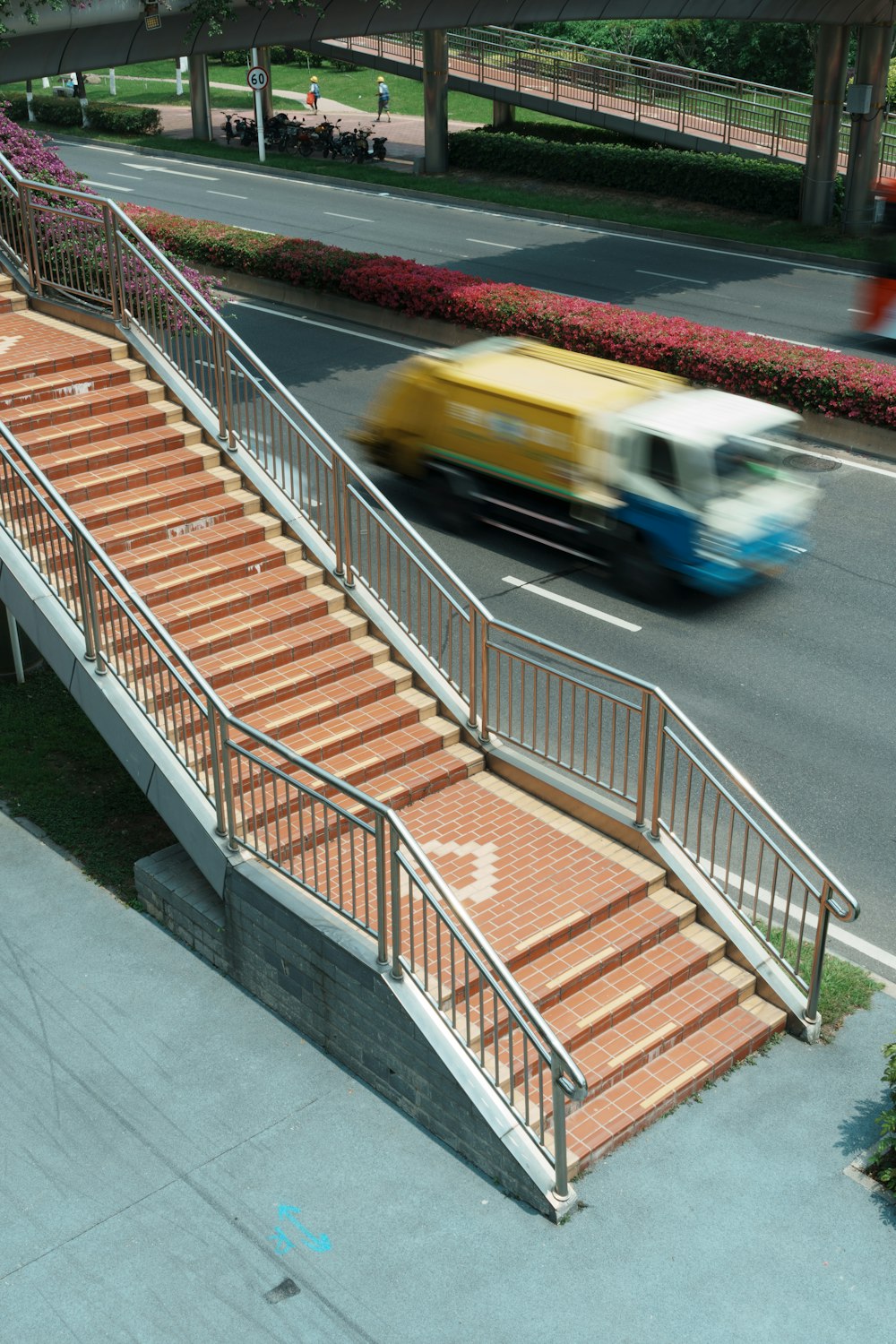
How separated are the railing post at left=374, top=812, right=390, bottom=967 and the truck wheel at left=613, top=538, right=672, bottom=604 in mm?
6557

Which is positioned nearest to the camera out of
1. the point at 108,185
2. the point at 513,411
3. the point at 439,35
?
the point at 513,411

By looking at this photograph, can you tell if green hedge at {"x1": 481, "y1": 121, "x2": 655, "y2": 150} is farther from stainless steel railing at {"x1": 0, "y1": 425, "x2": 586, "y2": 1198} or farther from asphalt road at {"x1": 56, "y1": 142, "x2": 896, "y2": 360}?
stainless steel railing at {"x1": 0, "y1": 425, "x2": 586, "y2": 1198}

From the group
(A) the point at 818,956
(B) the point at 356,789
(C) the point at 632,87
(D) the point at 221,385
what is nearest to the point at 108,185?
(C) the point at 632,87

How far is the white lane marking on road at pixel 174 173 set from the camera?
36719 mm

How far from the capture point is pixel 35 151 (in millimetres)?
16375

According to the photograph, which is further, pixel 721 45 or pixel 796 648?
pixel 721 45

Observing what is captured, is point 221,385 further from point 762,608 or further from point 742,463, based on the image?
point 762,608

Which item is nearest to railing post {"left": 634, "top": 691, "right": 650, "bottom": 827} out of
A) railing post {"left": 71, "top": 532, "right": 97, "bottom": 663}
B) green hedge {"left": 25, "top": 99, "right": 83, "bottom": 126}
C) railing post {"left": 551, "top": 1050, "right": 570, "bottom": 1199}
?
railing post {"left": 551, "top": 1050, "right": 570, "bottom": 1199}

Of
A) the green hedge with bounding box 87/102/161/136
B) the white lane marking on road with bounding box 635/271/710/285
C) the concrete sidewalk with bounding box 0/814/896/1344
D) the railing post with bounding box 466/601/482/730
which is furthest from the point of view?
the green hedge with bounding box 87/102/161/136

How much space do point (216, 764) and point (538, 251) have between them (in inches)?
846

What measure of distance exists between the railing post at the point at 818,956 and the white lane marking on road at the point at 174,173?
32946 mm

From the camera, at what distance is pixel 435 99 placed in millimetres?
36188

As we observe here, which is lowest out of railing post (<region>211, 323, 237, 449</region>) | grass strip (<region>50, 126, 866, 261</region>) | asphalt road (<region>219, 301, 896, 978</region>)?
asphalt road (<region>219, 301, 896, 978</region>)

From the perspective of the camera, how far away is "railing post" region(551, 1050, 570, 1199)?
657 cm
